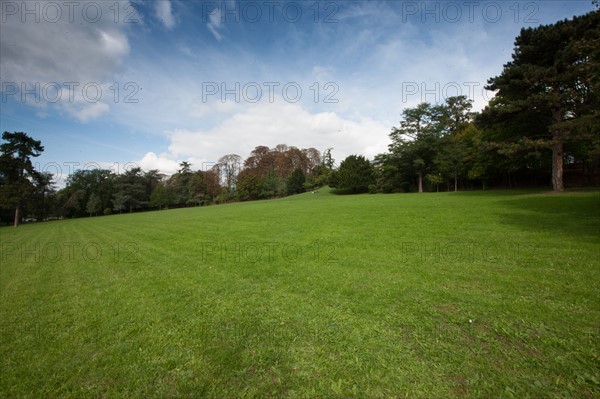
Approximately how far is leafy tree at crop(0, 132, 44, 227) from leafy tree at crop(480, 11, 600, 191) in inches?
2608

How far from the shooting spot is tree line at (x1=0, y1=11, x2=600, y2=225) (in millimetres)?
17172

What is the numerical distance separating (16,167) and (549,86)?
7164 centimetres

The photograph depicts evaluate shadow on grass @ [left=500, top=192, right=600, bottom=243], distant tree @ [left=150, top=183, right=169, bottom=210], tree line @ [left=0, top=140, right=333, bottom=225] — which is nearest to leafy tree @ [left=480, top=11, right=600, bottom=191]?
shadow on grass @ [left=500, top=192, right=600, bottom=243]

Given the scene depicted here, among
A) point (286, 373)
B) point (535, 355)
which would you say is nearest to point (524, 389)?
point (535, 355)

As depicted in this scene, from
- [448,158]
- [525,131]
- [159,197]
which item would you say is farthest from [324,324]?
[159,197]

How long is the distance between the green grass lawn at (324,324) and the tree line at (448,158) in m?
9.83

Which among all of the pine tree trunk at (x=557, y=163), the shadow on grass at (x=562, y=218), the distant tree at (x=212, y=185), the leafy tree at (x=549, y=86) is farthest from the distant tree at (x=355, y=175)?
the distant tree at (x=212, y=185)

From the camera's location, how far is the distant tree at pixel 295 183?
66188 mm

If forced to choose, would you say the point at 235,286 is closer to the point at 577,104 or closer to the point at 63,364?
the point at 63,364

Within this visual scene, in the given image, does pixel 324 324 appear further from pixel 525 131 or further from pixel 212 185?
pixel 212 185

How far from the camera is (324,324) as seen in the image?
3959 millimetres

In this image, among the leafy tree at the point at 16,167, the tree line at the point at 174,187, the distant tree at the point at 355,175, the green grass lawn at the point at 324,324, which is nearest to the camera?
the green grass lawn at the point at 324,324

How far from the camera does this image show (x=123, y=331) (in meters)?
4.14

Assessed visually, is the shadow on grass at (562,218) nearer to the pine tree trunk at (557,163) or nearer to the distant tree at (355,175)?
the pine tree trunk at (557,163)
